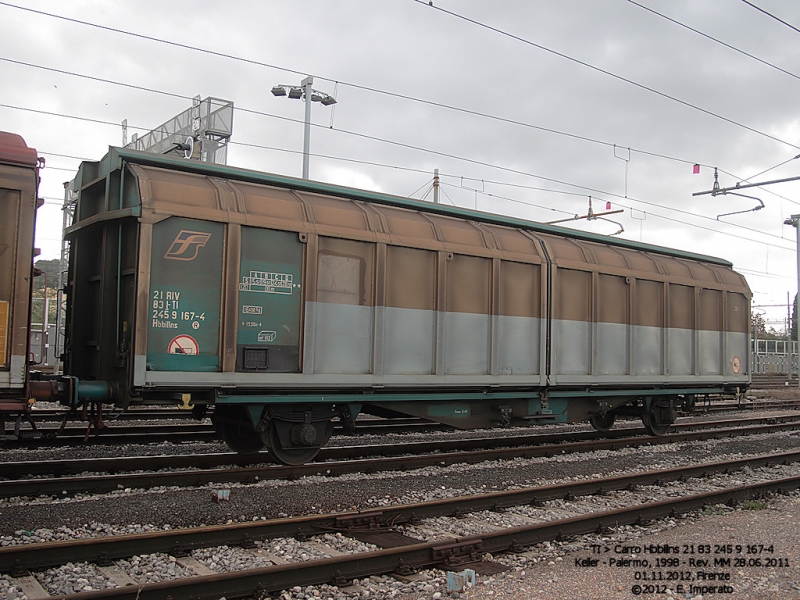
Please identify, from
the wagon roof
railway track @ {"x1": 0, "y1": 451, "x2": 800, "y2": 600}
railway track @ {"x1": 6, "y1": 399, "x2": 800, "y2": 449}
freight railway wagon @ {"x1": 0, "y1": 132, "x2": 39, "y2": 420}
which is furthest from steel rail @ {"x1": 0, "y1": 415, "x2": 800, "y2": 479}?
the wagon roof

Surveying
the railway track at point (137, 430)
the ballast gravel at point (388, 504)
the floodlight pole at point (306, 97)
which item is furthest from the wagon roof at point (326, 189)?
the floodlight pole at point (306, 97)

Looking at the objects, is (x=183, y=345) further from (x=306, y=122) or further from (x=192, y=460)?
(x=306, y=122)

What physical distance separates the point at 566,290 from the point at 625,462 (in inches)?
117

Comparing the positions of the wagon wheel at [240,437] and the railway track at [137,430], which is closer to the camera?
the wagon wheel at [240,437]

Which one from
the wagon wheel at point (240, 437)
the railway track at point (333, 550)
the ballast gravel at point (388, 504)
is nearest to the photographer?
the railway track at point (333, 550)

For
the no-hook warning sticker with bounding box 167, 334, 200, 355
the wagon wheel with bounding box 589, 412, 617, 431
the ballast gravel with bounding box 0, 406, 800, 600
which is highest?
the no-hook warning sticker with bounding box 167, 334, 200, 355

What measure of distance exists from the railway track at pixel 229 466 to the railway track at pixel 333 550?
2188 millimetres

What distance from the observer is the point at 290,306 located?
851 centimetres

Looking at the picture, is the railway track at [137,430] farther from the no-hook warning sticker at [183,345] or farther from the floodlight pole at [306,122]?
the floodlight pole at [306,122]

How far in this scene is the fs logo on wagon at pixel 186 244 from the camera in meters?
7.70

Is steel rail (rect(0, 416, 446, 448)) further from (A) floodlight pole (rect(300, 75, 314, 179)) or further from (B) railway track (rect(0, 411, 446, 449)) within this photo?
(A) floodlight pole (rect(300, 75, 314, 179))

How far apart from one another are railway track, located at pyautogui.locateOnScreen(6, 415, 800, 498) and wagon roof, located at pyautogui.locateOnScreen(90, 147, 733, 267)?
369 cm

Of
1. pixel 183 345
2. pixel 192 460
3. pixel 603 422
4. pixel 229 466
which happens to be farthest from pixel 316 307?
pixel 603 422

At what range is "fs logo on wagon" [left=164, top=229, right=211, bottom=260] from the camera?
770cm
